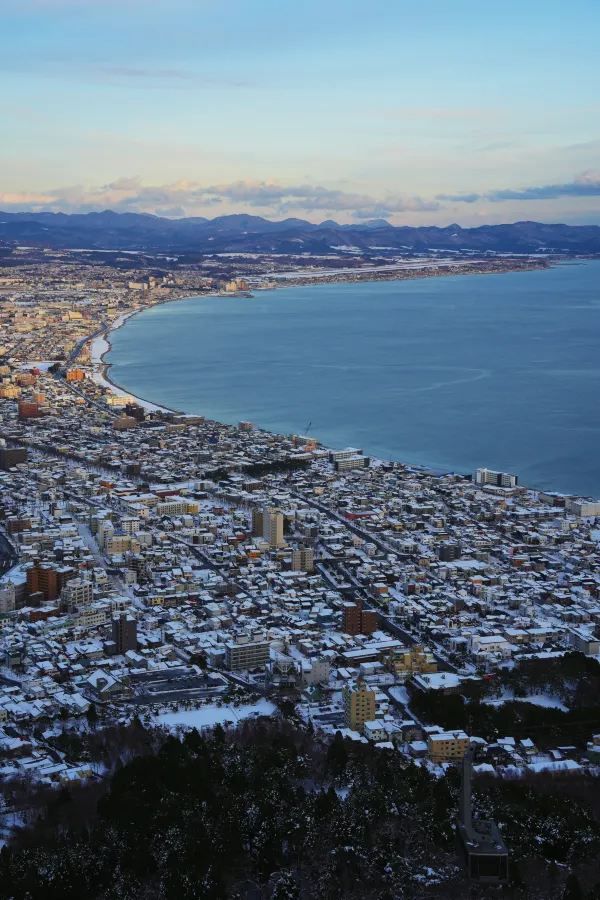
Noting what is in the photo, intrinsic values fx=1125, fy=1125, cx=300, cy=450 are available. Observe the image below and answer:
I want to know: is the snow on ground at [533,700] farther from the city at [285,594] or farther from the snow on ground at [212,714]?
the snow on ground at [212,714]

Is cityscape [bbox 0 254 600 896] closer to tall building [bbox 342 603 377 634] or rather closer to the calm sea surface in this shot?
tall building [bbox 342 603 377 634]

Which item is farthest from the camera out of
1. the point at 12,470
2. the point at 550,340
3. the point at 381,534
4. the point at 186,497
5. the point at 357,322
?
the point at 357,322

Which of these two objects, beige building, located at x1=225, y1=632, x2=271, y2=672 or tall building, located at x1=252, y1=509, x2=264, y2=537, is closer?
beige building, located at x1=225, y1=632, x2=271, y2=672

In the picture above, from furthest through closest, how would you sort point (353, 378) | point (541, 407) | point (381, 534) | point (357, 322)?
point (357, 322) → point (353, 378) → point (541, 407) → point (381, 534)

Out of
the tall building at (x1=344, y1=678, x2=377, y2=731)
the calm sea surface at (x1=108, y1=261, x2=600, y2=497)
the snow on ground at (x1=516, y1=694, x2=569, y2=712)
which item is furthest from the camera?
the calm sea surface at (x1=108, y1=261, x2=600, y2=497)

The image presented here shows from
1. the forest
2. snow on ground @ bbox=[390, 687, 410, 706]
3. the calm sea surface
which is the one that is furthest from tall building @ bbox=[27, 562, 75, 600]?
the calm sea surface

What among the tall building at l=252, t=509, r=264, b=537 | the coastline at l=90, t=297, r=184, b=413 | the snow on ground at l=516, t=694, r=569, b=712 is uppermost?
the coastline at l=90, t=297, r=184, b=413

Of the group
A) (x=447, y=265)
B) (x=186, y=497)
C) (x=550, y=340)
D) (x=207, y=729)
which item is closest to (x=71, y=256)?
(x=447, y=265)

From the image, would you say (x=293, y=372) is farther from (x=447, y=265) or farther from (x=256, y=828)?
(x=447, y=265)
